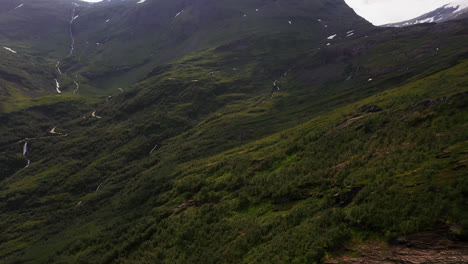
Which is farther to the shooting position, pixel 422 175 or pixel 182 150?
pixel 182 150

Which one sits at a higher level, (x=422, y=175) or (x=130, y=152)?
(x=422, y=175)

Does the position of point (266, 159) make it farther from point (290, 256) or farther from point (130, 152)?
point (130, 152)

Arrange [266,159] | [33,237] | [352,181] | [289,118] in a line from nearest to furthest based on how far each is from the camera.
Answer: [352,181]
[266,159]
[33,237]
[289,118]

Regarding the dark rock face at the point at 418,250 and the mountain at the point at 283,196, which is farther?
the mountain at the point at 283,196

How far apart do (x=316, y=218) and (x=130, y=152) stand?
15478 centimetres

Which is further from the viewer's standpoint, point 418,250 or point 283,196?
point 283,196

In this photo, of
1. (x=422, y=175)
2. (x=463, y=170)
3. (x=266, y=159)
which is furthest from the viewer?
(x=266, y=159)

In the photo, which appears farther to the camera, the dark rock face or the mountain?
the mountain

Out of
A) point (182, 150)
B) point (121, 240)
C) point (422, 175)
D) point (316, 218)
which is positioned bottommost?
point (121, 240)

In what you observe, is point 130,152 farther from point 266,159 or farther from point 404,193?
point 404,193

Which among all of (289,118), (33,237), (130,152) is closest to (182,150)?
(130,152)

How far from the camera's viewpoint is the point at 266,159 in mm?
77375

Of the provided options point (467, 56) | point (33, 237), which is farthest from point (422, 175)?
point (467, 56)

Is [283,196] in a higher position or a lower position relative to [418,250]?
lower
